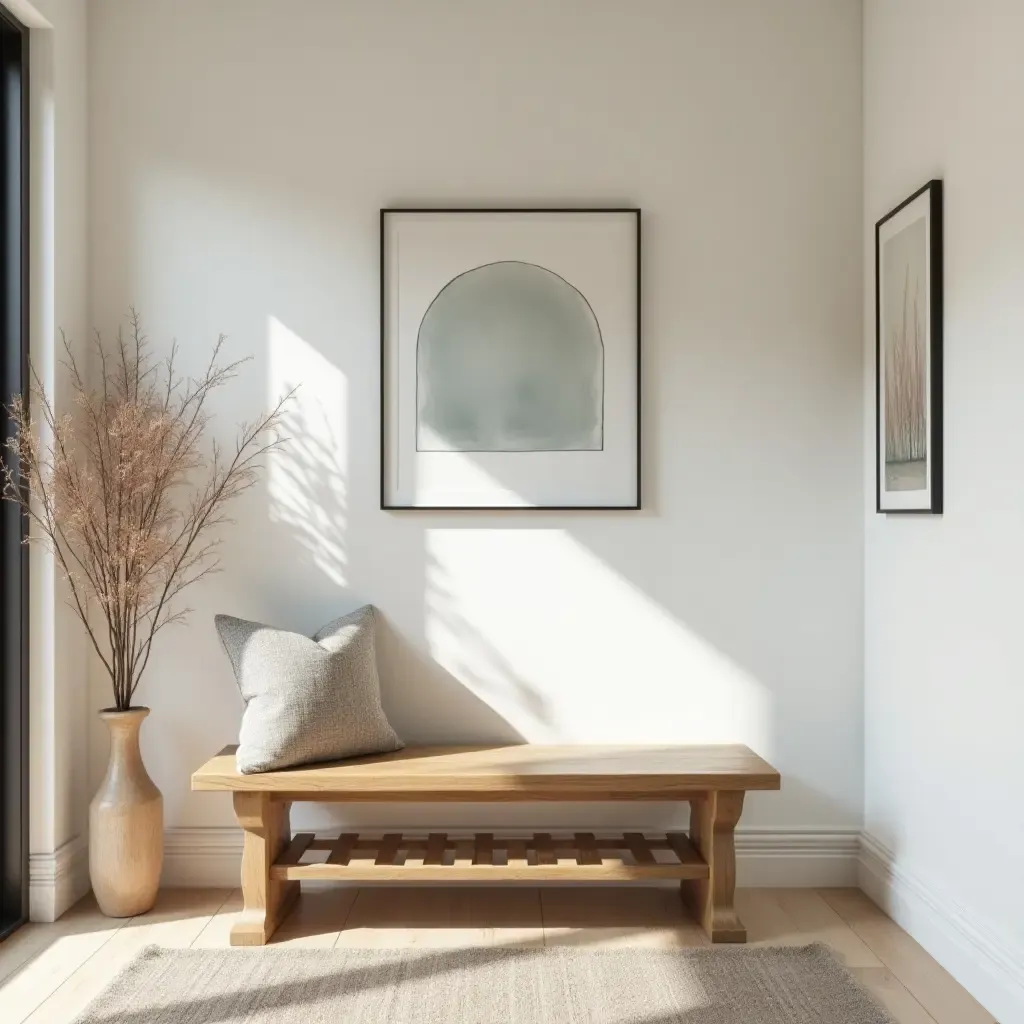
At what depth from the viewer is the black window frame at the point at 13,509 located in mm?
2812

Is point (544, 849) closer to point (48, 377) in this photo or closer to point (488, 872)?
point (488, 872)

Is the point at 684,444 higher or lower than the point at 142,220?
lower

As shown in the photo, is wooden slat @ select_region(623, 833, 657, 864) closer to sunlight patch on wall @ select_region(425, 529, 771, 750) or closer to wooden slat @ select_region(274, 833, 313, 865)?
sunlight patch on wall @ select_region(425, 529, 771, 750)

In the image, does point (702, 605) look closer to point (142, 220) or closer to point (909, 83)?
point (909, 83)

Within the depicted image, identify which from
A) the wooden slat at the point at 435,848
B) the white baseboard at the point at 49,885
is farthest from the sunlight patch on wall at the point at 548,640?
the white baseboard at the point at 49,885

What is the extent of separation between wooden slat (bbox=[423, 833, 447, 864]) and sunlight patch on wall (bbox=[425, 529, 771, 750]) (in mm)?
388

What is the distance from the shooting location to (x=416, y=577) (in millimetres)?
3115

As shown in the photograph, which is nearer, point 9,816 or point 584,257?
point 9,816

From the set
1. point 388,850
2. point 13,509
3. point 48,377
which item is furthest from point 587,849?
point 48,377

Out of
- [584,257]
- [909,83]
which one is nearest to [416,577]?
[584,257]

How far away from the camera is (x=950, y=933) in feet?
8.23

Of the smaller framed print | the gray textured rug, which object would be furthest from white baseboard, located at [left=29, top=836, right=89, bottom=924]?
the smaller framed print

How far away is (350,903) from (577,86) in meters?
2.49

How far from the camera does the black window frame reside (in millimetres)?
2812
